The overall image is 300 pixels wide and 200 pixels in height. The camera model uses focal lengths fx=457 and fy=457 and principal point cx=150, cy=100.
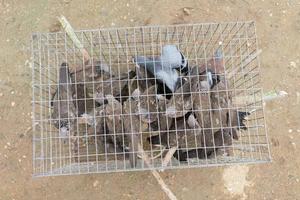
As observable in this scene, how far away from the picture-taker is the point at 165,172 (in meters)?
2.19

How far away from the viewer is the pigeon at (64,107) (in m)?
1.79

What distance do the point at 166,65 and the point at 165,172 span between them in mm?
595

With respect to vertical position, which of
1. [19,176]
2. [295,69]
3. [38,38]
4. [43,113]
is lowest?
[19,176]

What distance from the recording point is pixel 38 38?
6.50ft

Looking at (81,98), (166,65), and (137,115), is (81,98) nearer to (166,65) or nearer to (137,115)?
(137,115)

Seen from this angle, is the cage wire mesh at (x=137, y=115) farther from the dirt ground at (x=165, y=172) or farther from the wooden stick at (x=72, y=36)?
the dirt ground at (x=165, y=172)

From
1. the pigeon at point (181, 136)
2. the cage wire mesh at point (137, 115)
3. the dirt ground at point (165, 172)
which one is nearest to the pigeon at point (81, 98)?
the cage wire mesh at point (137, 115)

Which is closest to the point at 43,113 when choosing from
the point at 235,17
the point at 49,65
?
the point at 49,65

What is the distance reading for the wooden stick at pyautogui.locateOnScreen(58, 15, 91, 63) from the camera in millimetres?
1985

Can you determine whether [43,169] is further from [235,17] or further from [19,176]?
[235,17]

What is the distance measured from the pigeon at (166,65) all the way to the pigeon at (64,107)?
0.29m

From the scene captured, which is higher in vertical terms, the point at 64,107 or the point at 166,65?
the point at 166,65

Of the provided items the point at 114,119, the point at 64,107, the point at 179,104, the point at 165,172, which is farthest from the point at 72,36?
the point at 165,172

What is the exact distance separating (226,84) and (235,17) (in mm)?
654
